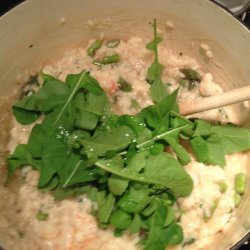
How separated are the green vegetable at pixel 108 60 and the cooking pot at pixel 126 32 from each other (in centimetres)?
7

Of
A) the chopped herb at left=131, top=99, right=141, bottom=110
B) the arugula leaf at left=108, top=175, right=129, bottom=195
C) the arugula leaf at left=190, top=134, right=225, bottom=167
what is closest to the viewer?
the arugula leaf at left=108, top=175, right=129, bottom=195

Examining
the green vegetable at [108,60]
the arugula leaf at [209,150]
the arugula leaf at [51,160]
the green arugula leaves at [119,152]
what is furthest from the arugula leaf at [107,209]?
the green vegetable at [108,60]

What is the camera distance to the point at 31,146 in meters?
1.05

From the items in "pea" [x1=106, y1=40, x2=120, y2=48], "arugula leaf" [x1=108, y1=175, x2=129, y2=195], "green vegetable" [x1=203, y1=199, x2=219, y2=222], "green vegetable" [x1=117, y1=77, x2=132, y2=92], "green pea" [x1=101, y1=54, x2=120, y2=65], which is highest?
"pea" [x1=106, y1=40, x2=120, y2=48]

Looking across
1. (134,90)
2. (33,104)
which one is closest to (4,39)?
(33,104)

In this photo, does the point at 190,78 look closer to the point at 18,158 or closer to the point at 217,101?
the point at 217,101

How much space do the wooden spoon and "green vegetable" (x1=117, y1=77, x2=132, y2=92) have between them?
19 centimetres

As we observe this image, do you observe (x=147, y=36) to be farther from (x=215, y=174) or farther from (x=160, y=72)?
(x=215, y=174)

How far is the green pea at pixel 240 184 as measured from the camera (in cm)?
110

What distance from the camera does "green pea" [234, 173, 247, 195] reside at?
110 centimetres

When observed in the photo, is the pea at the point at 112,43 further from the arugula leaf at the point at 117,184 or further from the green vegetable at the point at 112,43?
the arugula leaf at the point at 117,184

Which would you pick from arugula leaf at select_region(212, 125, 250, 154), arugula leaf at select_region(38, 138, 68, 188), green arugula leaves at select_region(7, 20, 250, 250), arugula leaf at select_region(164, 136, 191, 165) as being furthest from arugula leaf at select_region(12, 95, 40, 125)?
arugula leaf at select_region(212, 125, 250, 154)

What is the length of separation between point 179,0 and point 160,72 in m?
0.21

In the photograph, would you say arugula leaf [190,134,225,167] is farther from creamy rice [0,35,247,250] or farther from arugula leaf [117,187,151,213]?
arugula leaf [117,187,151,213]
